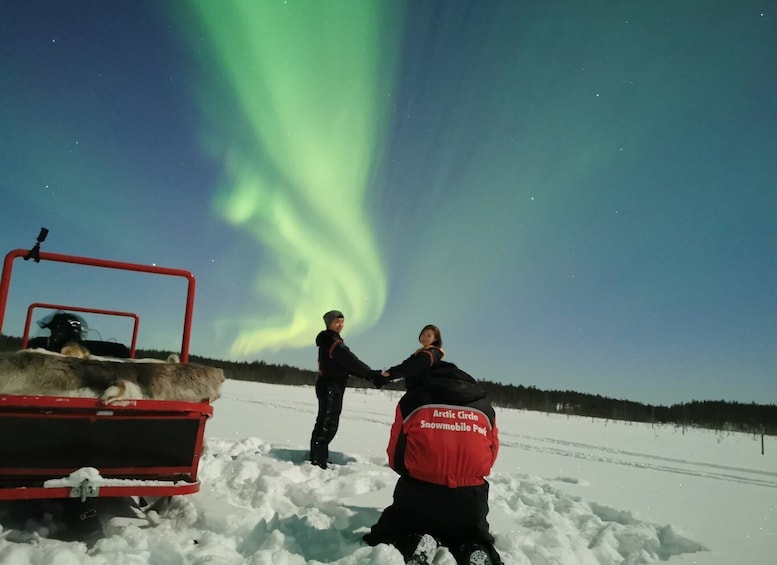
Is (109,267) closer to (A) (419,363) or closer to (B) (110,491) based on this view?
(B) (110,491)

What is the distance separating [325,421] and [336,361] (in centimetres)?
74

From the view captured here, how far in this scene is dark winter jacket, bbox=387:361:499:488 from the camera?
2.97 m

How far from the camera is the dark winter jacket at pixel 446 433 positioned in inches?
117

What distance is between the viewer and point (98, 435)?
3119mm

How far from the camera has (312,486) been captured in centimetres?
480

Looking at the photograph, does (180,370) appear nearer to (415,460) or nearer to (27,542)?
(27,542)

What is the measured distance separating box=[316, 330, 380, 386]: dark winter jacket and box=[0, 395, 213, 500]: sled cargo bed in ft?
7.23

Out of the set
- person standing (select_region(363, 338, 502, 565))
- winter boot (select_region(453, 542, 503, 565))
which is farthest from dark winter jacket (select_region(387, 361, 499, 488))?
winter boot (select_region(453, 542, 503, 565))

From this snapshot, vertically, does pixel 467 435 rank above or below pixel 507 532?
above

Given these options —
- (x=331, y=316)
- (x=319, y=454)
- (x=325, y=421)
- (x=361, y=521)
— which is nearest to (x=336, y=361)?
(x=331, y=316)

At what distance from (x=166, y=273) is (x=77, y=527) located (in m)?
1.97

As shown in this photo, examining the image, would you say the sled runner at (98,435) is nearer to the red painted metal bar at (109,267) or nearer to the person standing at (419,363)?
the red painted metal bar at (109,267)

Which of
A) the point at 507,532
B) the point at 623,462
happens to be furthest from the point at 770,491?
the point at 507,532

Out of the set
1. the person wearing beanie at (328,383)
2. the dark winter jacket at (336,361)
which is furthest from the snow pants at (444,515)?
the person wearing beanie at (328,383)
